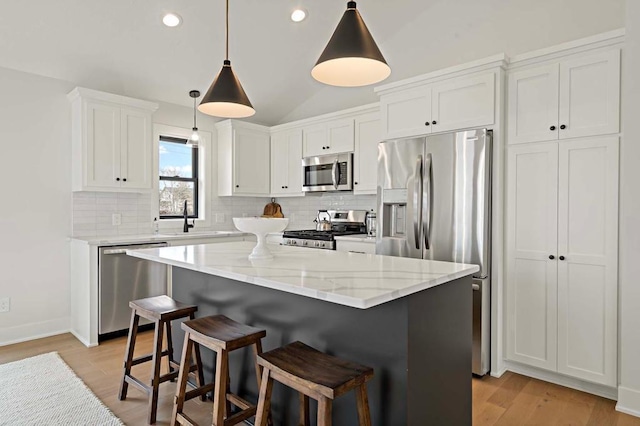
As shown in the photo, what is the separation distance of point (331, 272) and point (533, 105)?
207cm

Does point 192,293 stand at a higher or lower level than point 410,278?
lower

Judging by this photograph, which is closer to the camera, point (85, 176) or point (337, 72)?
point (337, 72)

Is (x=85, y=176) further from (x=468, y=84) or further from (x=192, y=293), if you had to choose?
(x=468, y=84)

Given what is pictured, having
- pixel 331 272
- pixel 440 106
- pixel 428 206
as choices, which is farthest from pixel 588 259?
pixel 331 272

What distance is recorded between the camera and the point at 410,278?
1.61 metres

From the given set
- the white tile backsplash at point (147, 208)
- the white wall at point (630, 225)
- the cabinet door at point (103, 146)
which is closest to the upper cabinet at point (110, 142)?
the cabinet door at point (103, 146)

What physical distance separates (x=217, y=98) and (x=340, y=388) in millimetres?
1767

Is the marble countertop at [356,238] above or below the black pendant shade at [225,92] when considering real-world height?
below

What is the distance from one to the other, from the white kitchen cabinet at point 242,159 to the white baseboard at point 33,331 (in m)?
2.21

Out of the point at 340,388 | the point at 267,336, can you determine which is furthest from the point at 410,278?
the point at 267,336

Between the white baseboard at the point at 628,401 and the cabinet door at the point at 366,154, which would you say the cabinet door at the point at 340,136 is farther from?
the white baseboard at the point at 628,401

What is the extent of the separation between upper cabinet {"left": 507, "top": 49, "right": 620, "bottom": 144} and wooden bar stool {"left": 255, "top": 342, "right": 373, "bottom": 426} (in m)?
2.20

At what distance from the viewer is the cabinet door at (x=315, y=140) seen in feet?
15.0

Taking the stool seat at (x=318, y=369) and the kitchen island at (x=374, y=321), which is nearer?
the stool seat at (x=318, y=369)
